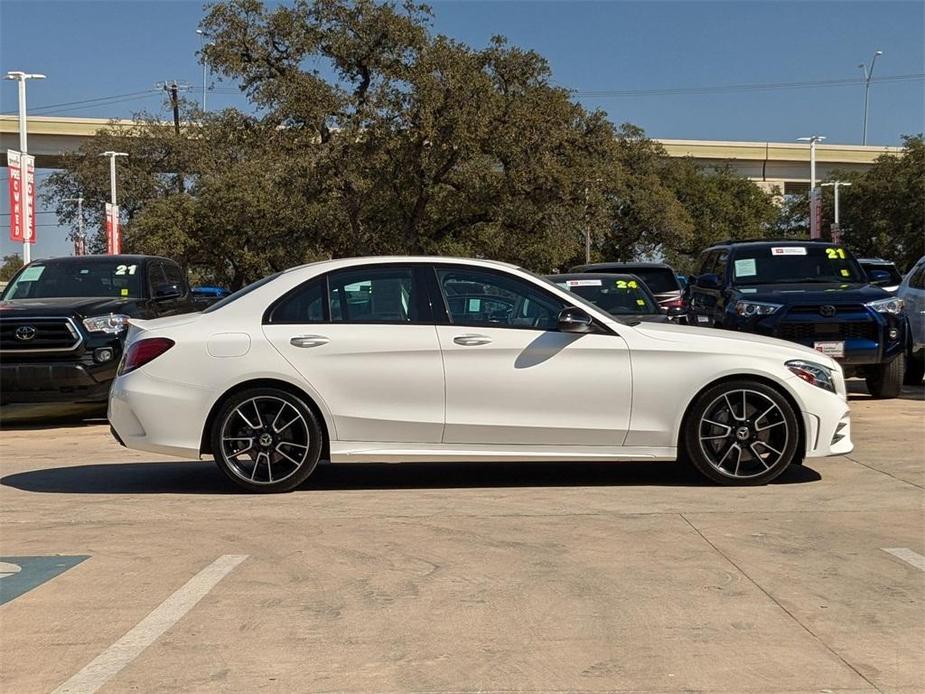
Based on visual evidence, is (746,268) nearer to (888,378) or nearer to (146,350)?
(888,378)

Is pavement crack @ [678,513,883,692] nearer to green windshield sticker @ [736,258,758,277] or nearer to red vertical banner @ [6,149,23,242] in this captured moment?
green windshield sticker @ [736,258,758,277]

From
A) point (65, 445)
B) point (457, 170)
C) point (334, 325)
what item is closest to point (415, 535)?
point (334, 325)

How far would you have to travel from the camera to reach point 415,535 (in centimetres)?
641

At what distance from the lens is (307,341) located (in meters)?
7.58

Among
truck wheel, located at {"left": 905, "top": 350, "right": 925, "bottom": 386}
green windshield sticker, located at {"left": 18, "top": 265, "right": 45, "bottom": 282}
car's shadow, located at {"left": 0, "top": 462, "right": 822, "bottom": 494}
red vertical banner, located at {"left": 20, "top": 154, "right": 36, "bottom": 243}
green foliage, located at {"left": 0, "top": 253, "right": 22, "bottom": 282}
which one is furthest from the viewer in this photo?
green foliage, located at {"left": 0, "top": 253, "right": 22, "bottom": 282}

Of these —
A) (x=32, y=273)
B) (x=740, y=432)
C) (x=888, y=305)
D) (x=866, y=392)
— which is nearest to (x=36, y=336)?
(x=32, y=273)

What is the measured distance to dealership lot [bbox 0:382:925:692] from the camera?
423cm

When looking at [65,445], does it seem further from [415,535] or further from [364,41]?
[364,41]

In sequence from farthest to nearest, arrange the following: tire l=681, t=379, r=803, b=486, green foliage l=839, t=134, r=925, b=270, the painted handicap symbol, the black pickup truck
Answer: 1. green foliage l=839, t=134, r=925, b=270
2. the black pickup truck
3. tire l=681, t=379, r=803, b=486
4. the painted handicap symbol

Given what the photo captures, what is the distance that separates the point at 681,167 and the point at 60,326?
196 ft

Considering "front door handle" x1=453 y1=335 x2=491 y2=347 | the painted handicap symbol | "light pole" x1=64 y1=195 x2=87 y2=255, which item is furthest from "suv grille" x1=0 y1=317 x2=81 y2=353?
"light pole" x1=64 y1=195 x2=87 y2=255

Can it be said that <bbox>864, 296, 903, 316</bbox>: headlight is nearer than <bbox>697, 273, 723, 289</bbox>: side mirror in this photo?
Yes

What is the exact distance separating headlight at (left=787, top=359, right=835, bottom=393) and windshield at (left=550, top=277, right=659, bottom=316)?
5894mm

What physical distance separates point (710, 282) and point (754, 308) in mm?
1361
